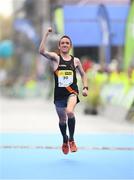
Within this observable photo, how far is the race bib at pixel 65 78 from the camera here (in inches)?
316

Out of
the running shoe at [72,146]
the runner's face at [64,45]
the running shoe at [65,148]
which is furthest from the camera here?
the running shoe at [65,148]

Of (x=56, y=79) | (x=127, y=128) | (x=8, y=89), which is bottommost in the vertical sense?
(x=8, y=89)

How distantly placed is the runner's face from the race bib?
0.25 m

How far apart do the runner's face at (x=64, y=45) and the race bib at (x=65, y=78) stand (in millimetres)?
252

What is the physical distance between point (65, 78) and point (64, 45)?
39cm

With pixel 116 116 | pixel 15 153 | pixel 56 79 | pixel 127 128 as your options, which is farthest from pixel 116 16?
pixel 56 79

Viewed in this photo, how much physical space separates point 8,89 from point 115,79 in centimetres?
1788

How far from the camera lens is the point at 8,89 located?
35719 millimetres

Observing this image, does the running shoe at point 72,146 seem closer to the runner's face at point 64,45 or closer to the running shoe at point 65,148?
the running shoe at point 65,148

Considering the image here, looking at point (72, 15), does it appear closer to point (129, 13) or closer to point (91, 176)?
point (129, 13)

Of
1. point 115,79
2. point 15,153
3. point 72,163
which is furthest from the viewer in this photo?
point 115,79

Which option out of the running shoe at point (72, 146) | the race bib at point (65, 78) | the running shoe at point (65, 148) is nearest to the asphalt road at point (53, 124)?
the running shoe at point (65, 148)

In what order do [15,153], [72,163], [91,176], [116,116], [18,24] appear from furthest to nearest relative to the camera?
[18,24] → [116,116] → [15,153] → [72,163] → [91,176]

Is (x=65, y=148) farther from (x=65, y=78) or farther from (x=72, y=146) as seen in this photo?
(x=65, y=78)
